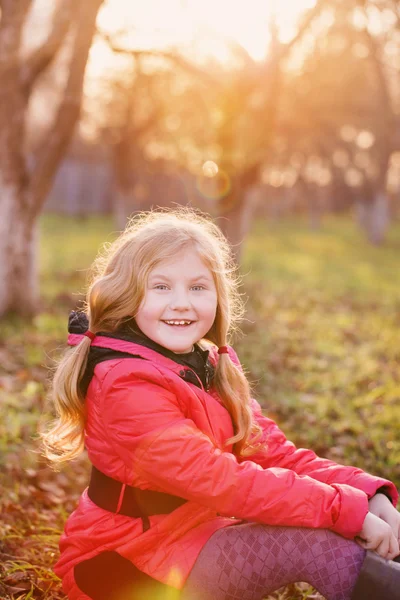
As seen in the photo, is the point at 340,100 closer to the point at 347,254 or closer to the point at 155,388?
the point at 347,254

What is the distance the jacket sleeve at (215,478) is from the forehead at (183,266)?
1.39 feet

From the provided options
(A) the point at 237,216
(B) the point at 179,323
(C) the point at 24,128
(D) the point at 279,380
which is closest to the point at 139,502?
(B) the point at 179,323

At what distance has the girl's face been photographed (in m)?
2.19

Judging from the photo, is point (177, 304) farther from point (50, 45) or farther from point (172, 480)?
point (50, 45)

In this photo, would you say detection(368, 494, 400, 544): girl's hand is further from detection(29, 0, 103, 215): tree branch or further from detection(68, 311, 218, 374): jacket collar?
detection(29, 0, 103, 215): tree branch

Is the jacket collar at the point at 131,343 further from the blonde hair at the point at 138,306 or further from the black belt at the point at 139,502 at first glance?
the black belt at the point at 139,502

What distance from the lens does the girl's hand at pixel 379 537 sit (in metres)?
1.95

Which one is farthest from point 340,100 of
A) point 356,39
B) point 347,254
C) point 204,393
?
point 204,393

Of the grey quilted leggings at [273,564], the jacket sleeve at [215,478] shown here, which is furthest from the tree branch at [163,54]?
the grey quilted leggings at [273,564]

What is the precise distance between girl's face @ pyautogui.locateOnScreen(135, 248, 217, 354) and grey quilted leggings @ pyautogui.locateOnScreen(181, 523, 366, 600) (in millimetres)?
649

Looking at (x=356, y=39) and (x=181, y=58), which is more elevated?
(x=356, y=39)

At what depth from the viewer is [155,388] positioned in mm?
2039

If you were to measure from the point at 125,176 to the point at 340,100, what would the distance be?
4.95 meters

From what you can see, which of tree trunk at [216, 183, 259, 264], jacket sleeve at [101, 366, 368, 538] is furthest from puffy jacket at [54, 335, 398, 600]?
tree trunk at [216, 183, 259, 264]
